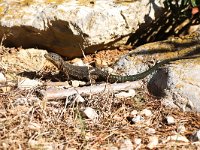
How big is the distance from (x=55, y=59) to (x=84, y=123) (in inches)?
78.2

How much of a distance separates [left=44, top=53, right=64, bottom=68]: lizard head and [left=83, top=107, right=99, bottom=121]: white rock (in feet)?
5.58

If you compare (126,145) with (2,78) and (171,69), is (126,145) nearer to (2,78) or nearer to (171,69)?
(171,69)

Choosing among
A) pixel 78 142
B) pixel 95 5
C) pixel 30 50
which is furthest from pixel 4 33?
pixel 78 142

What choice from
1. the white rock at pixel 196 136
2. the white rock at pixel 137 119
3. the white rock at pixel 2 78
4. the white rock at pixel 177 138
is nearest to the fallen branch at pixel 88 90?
the white rock at pixel 137 119

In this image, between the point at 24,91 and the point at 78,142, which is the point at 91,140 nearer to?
the point at 78,142

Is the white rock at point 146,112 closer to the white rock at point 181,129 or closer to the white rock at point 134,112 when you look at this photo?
the white rock at point 134,112

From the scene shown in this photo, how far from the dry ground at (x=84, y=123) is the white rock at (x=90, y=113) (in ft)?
0.12

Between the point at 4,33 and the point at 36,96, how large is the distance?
187cm

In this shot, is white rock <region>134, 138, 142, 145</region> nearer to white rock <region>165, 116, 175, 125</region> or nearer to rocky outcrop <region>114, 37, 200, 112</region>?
white rock <region>165, 116, 175, 125</region>

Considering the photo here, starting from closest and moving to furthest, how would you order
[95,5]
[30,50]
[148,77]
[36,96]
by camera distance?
[36,96], [148,77], [95,5], [30,50]

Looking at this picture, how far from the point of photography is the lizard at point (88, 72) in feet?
18.3

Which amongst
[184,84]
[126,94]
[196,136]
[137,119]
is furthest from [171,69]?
[196,136]

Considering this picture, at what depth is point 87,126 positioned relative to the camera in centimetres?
449

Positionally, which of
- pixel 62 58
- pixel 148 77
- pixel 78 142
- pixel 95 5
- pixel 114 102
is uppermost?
pixel 95 5
